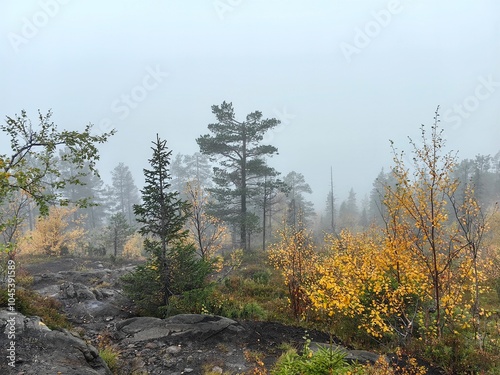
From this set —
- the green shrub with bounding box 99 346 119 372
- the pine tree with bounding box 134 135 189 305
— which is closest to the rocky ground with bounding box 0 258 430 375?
the green shrub with bounding box 99 346 119 372

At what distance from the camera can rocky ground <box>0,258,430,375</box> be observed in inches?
224

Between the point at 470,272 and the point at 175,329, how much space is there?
8585 millimetres

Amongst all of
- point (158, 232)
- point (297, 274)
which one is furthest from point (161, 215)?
point (297, 274)

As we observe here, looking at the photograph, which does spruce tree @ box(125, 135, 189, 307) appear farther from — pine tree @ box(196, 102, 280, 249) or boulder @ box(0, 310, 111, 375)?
pine tree @ box(196, 102, 280, 249)

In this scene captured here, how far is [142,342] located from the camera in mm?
8016

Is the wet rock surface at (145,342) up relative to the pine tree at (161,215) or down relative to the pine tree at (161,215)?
down

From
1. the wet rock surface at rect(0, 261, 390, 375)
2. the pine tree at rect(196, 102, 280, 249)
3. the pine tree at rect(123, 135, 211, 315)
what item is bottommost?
the wet rock surface at rect(0, 261, 390, 375)

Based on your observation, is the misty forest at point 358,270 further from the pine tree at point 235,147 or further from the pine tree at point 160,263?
the pine tree at point 235,147

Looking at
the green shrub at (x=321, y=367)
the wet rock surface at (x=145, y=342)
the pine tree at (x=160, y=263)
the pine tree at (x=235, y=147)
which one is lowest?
the wet rock surface at (x=145, y=342)

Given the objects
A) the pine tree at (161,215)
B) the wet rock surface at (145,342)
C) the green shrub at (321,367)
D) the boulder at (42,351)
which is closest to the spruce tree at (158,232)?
the pine tree at (161,215)

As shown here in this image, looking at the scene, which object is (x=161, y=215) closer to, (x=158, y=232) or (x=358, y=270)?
(x=158, y=232)

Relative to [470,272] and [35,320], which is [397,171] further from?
[35,320]

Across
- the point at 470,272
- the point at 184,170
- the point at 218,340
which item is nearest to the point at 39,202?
the point at 218,340

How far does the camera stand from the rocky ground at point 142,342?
570cm
